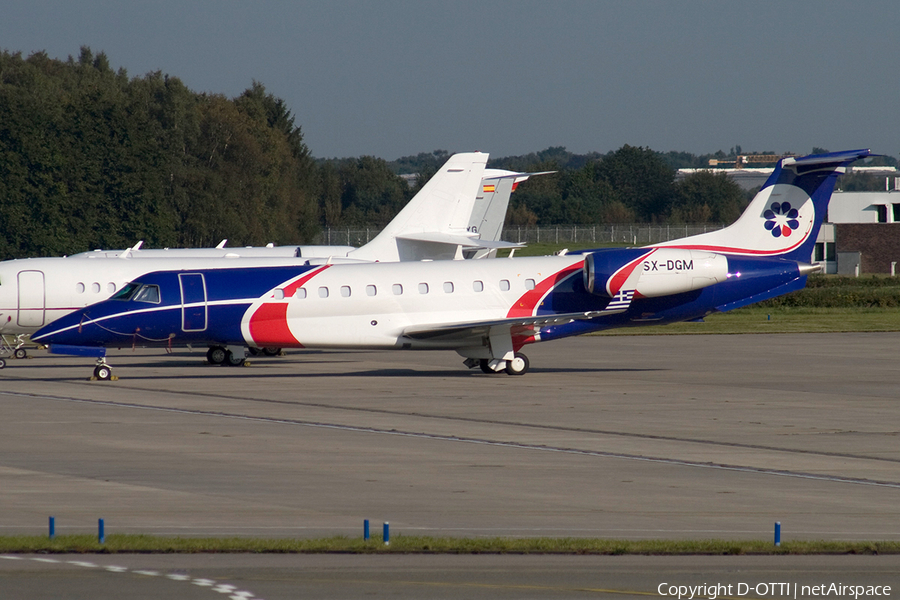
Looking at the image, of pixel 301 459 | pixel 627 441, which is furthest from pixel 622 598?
pixel 627 441

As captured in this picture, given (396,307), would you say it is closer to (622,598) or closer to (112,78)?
(622,598)

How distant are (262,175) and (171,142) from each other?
31.6 feet

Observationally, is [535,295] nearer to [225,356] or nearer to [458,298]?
[458,298]

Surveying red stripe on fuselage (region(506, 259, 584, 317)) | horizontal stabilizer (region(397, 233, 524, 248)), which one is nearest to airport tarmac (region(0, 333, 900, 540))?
red stripe on fuselage (region(506, 259, 584, 317))

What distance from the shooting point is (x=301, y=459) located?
670 inches

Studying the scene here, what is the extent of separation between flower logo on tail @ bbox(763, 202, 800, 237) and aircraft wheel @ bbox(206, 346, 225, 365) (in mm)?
15971

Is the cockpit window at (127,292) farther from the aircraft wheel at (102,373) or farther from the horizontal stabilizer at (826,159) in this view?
the horizontal stabilizer at (826,159)

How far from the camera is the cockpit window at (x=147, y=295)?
28.4 metres

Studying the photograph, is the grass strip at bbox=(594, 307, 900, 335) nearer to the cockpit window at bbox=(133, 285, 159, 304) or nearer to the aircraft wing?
the aircraft wing

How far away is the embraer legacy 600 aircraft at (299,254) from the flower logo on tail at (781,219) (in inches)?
319

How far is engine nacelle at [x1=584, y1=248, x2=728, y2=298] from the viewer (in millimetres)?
29062

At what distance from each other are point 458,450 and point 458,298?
38.9 ft

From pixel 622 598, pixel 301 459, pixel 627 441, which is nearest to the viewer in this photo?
pixel 622 598

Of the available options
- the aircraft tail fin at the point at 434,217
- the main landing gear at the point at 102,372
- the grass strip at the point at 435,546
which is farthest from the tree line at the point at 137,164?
the grass strip at the point at 435,546
